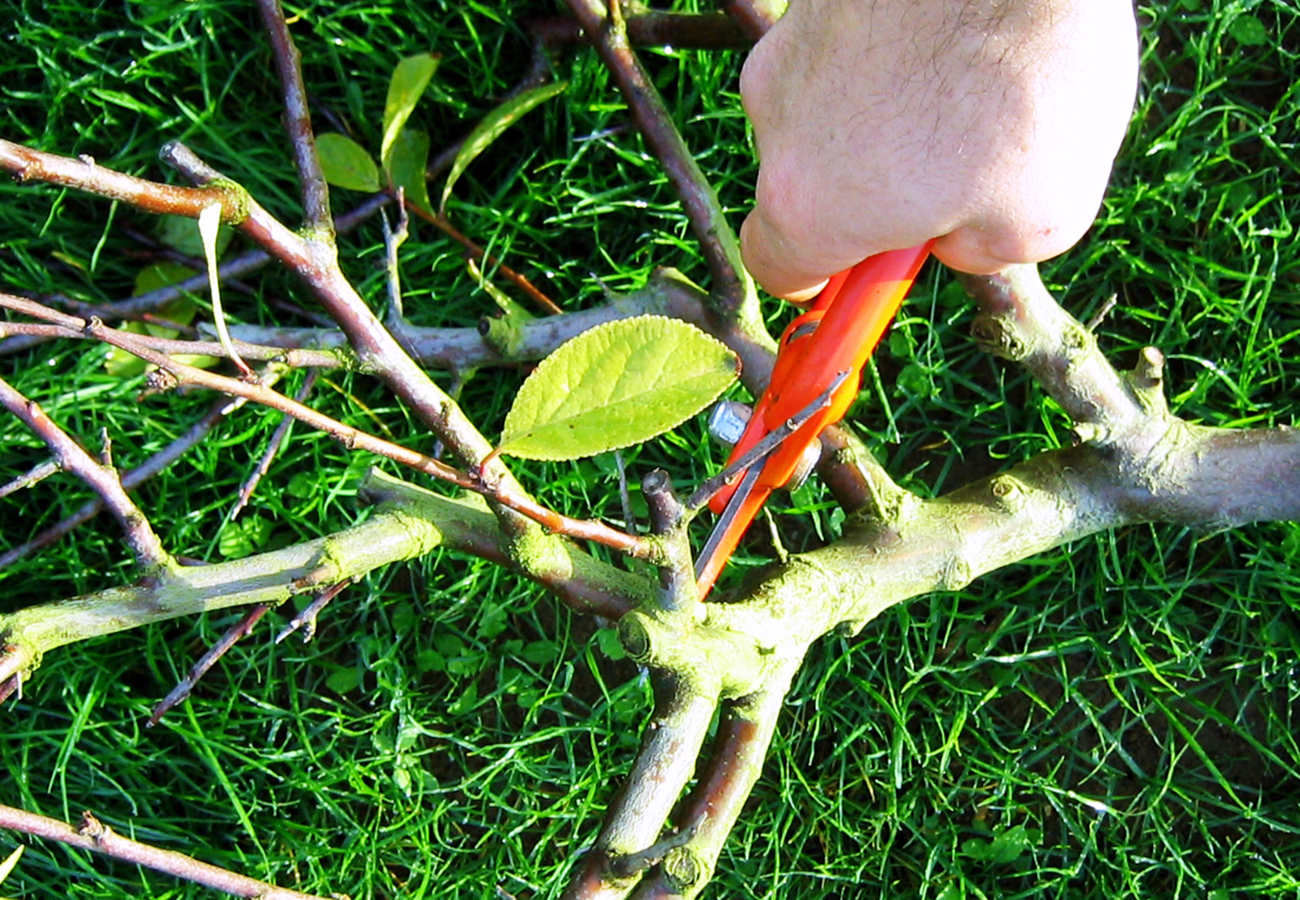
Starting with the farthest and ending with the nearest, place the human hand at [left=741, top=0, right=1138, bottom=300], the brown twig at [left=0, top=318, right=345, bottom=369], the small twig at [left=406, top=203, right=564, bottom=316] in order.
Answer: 1. the small twig at [left=406, top=203, right=564, bottom=316]
2. the human hand at [left=741, top=0, right=1138, bottom=300]
3. the brown twig at [left=0, top=318, right=345, bottom=369]

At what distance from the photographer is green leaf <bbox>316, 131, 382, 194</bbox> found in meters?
1.99

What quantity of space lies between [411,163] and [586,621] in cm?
96

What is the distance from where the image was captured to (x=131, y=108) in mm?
2176

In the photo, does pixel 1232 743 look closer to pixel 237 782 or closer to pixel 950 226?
pixel 950 226

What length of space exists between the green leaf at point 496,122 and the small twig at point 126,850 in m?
1.20

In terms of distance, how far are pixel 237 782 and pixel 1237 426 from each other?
2.10 meters

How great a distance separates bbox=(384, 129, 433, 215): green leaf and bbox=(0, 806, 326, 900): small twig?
A: 1220 millimetres

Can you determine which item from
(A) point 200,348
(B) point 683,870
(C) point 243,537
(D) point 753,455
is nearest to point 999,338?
(D) point 753,455

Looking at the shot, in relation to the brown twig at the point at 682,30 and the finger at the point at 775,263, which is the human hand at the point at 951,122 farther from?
the brown twig at the point at 682,30

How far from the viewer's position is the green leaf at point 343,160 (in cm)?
199

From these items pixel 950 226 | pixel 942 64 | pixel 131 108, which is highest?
pixel 131 108

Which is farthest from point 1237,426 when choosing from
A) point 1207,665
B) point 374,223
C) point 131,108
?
point 131,108

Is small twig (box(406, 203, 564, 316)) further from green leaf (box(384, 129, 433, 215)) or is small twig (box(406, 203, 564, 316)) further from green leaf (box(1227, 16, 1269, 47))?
green leaf (box(1227, 16, 1269, 47))

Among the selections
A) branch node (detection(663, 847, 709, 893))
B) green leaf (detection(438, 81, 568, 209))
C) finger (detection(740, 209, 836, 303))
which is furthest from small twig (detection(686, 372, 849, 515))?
green leaf (detection(438, 81, 568, 209))
